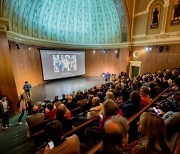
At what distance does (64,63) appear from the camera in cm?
1281

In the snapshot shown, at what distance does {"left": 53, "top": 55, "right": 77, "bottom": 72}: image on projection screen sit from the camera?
39.5 ft

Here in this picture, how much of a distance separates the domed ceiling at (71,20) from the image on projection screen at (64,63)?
68.1 inches

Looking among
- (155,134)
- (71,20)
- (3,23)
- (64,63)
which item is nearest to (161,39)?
(71,20)

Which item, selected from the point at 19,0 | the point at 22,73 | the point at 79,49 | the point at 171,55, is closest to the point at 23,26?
the point at 19,0

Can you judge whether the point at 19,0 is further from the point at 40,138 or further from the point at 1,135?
the point at 40,138

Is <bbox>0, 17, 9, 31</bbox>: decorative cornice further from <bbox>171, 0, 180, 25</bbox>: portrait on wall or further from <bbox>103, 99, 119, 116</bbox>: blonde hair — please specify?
<bbox>171, 0, 180, 25</bbox>: portrait on wall

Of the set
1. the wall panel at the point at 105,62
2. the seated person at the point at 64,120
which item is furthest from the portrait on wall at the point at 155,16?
the seated person at the point at 64,120

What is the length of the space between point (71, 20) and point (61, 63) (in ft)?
15.3

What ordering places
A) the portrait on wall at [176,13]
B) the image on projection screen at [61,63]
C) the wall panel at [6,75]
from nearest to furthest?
the wall panel at [6,75] < the portrait on wall at [176,13] < the image on projection screen at [61,63]

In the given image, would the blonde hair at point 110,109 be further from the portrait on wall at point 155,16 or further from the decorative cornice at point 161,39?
the portrait on wall at point 155,16

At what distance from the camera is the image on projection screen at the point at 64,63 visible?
12.1 m

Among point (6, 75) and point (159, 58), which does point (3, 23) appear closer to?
point (6, 75)

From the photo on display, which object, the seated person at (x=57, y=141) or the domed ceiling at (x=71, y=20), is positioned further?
the domed ceiling at (x=71, y=20)

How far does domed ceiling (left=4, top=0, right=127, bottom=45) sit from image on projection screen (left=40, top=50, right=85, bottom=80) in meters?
1.43
